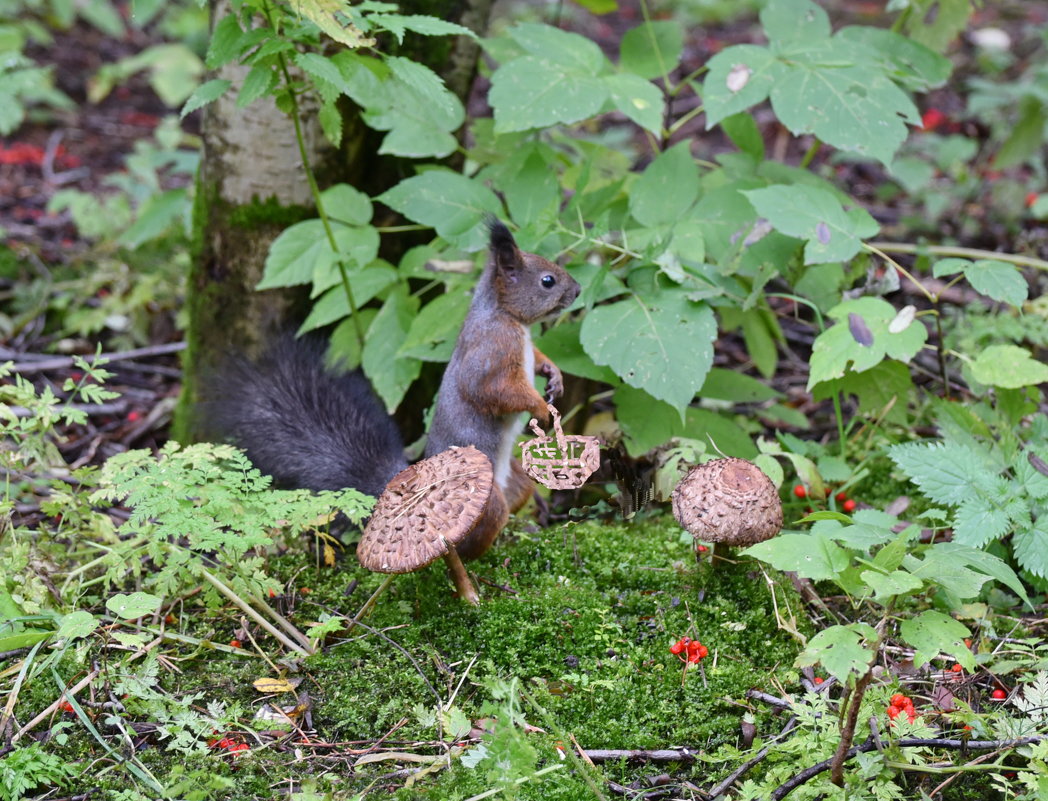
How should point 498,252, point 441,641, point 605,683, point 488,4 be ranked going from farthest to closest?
point 488,4, point 498,252, point 441,641, point 605,683

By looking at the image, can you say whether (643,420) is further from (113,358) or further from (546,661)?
(113,358)

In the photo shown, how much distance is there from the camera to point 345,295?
3.75 metres

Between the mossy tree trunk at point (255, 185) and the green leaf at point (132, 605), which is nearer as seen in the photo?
the green leaf at point (132, 605)

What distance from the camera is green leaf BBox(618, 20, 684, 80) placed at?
12.8ft

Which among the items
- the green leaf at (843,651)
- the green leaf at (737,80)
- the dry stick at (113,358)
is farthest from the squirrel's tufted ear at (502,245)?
the dry stick at (113,358)

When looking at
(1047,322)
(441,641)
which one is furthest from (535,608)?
(1047,322)

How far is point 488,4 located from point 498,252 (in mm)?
1590

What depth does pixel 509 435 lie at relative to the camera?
10.6 feet

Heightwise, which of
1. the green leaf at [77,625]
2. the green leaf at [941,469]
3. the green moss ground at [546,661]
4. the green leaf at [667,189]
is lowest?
the green moss ground at [546,661]

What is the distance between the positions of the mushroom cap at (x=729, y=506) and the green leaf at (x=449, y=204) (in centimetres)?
124

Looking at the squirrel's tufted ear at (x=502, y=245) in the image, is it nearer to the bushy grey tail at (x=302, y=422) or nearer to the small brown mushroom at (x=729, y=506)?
the bushy grey tail at (x=302, y=422)

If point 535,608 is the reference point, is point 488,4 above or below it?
above

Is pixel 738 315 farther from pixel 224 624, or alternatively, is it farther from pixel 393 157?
pixel 224 624

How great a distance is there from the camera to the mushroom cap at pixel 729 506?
2.69m
